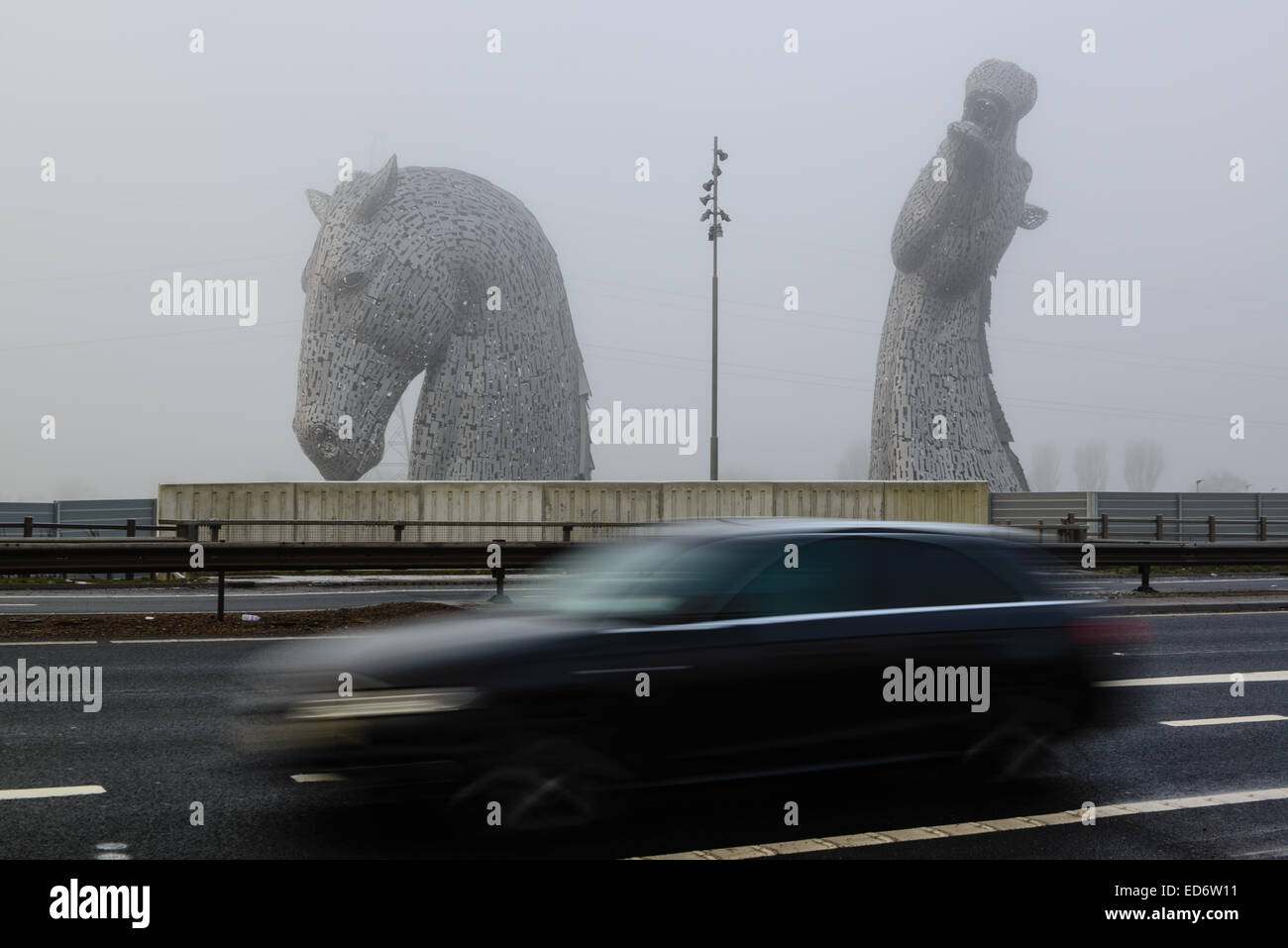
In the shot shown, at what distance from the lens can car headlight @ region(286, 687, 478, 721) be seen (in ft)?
16.8

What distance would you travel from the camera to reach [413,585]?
68.8 ft

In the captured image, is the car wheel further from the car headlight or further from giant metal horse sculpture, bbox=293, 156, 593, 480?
giant metal horse sculpture, bbox=293, 156, 593, 480

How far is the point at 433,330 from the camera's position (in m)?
30.1

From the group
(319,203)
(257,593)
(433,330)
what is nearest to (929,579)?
(257,593)

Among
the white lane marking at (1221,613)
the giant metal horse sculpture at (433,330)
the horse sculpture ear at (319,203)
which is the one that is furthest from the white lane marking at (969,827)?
the horse sculpture ear at (319,203)

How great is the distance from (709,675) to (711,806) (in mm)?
736

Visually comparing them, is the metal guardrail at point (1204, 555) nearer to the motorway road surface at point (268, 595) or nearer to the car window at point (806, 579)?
the motorway road surface at point (268, 595)

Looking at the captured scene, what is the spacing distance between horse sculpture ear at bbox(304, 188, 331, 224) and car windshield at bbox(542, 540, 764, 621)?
1078 inches

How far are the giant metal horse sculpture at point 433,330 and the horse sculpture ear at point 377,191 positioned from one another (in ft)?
0.09

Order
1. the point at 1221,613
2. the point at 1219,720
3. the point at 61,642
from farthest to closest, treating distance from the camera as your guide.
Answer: the point at 1221,613, the point at 61,642, the point at 1219,720

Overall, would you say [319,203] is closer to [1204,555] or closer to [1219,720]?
[1204,555]

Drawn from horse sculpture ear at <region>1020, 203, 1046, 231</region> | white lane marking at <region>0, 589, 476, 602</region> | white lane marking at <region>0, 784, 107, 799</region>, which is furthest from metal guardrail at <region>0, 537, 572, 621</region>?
horse sculpture ear at <region>1020, 203, 1046, 231</region>
